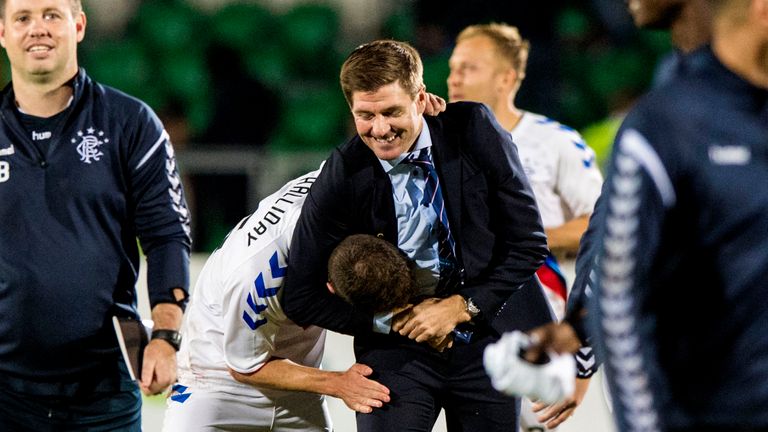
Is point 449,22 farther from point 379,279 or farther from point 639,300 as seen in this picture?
point 639,300

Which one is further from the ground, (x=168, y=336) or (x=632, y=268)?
(x=632, y=268)

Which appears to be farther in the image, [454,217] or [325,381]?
[325,381]

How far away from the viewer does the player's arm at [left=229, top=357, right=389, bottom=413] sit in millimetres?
3656

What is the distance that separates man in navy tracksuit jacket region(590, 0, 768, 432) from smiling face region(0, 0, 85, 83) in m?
2.17

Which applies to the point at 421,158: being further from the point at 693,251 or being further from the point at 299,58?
the point at 299,58

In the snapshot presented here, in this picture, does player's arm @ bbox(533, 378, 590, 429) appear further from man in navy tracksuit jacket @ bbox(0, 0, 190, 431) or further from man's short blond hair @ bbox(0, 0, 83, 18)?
man's short blond hair @ bbox(0, 0, 83, 18)

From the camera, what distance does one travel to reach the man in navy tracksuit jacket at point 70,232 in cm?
377

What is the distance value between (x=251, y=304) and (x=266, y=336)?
5.9 inches

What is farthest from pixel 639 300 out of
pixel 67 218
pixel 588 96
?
pixel 588 96

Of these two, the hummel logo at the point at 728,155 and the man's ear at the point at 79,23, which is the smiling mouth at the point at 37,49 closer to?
the man's ear at the point at 79,23

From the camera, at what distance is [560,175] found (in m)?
5.31

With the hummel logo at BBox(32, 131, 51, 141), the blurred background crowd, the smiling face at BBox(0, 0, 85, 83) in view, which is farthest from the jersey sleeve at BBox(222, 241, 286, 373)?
the blurred background crowd

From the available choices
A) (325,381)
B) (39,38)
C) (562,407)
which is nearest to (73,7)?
(39,38)

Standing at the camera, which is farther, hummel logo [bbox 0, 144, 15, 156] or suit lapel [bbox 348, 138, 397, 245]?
hummel logo [bbox 0, 144, 15, 156]
